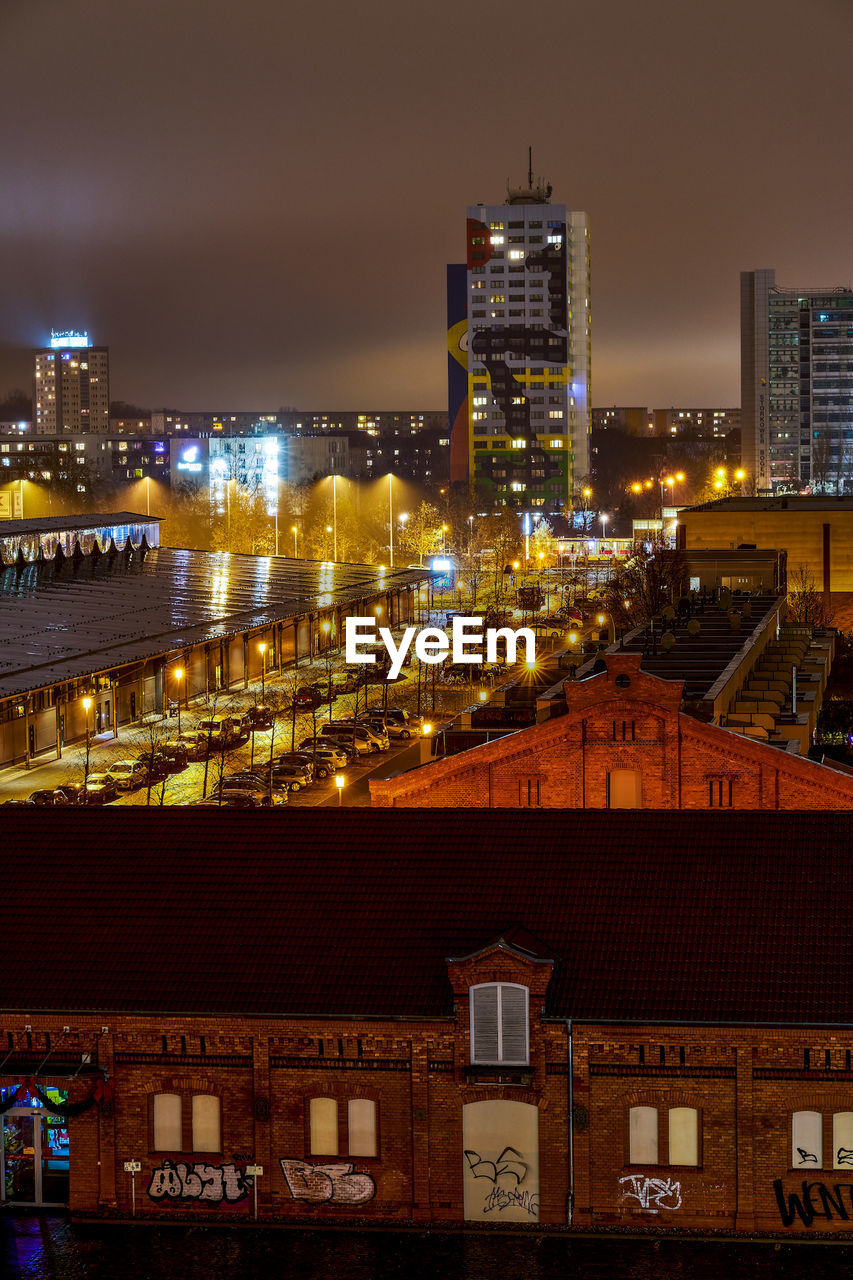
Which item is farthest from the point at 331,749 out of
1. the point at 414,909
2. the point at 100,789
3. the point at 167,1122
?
the point at 167,1122

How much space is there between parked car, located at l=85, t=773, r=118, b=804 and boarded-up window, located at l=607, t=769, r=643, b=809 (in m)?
22.5

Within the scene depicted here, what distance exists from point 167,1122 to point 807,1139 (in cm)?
929

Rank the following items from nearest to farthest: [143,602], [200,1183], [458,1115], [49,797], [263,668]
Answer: [458,1115] < [200,1183] < [49,797] < [263,668] < [143,602]

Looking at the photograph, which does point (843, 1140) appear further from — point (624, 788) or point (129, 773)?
point (129, 773)

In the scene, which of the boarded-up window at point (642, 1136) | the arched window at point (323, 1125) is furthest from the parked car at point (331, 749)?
the boarded-up window at point (642, 1136)

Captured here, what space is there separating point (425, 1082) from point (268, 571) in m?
85.5

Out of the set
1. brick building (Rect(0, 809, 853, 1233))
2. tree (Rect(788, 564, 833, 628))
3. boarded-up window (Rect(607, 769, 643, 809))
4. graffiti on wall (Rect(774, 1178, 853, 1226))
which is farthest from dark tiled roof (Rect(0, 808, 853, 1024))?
tree (Rect(788, 564, 833, 628))

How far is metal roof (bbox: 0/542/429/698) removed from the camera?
67250 mm

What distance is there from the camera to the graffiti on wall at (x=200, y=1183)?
23.2 meters

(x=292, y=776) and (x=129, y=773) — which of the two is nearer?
(x=129, y=773)

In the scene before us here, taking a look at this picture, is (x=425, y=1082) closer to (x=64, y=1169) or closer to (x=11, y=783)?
(x=64, y=1169)

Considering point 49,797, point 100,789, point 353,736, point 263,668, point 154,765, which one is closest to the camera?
point 49,797

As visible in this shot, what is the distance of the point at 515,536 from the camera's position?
160m

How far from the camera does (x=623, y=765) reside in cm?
3741
